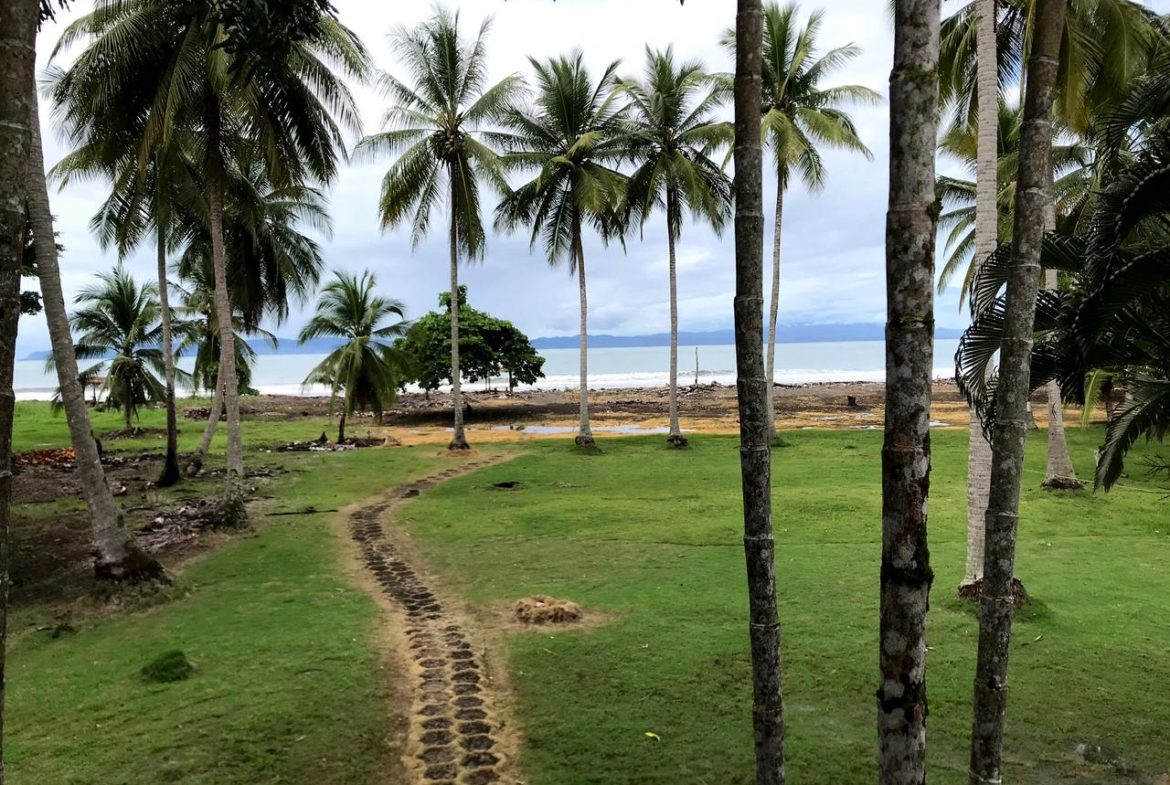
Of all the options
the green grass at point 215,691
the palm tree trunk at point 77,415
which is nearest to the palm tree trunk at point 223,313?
the green grass at point 215,691

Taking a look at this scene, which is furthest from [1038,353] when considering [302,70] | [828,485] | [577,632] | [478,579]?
[302,70]

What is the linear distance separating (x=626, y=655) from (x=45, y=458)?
18684mm

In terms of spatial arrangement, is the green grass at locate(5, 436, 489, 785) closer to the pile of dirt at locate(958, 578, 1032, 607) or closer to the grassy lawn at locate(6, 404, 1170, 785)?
the grassy lawn at locate(6, 404, 1170, 785)

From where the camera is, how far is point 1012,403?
3.09m

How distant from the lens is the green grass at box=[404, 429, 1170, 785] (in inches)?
190

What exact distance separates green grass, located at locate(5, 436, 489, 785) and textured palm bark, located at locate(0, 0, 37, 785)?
8.81ft

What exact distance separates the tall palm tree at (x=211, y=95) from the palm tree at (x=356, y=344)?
10.0 meters

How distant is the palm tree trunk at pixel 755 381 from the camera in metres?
3.17

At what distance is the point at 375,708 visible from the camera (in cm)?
548

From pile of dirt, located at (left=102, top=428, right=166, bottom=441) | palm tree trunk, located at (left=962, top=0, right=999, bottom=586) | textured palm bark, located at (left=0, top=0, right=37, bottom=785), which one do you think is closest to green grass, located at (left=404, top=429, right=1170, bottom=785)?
palm tree trunk, located at (left=962, top=0, right=999, bottom=586)

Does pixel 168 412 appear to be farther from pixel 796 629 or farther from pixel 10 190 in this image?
pixel 10 190

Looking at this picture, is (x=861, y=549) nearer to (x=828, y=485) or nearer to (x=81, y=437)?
(x=828, y=485)

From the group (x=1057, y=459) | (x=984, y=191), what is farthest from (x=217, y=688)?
(x=1057, y=459)

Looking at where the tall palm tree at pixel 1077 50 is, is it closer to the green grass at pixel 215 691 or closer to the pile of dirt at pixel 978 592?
the pile of dirt at pixel 978 592
